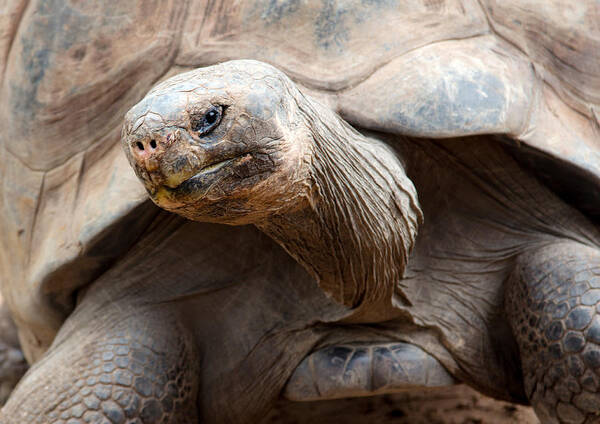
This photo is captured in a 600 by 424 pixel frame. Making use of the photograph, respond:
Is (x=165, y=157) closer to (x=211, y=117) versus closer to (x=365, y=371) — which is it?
(x=211, y=117)

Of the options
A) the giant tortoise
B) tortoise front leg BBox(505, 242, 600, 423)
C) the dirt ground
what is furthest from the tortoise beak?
the dirt ground

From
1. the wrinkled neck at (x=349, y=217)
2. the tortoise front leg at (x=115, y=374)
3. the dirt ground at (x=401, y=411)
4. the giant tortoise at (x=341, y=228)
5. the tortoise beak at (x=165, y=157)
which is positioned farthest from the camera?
the dirt ground at (x=401, y=411)

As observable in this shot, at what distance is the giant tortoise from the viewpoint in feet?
8.02

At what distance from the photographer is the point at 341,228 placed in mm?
2240

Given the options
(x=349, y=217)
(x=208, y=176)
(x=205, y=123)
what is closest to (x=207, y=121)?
(x=205, y=123)

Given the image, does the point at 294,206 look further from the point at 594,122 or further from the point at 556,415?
the point at 594,122

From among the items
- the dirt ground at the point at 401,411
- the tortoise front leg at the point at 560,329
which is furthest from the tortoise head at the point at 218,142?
the dirt ground at the point at 401,411

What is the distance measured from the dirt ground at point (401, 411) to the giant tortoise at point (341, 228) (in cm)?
31

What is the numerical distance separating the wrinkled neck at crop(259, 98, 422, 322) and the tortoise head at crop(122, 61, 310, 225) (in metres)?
0.15

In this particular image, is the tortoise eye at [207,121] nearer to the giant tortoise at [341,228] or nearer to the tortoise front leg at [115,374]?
the giant tortoise at [341,228]

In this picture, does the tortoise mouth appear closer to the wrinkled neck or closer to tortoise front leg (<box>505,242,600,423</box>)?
the wrinkled neck

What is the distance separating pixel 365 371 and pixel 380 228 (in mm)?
643

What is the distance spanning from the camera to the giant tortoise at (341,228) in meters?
2.44

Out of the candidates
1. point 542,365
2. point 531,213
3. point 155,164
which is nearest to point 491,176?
point 531,213
